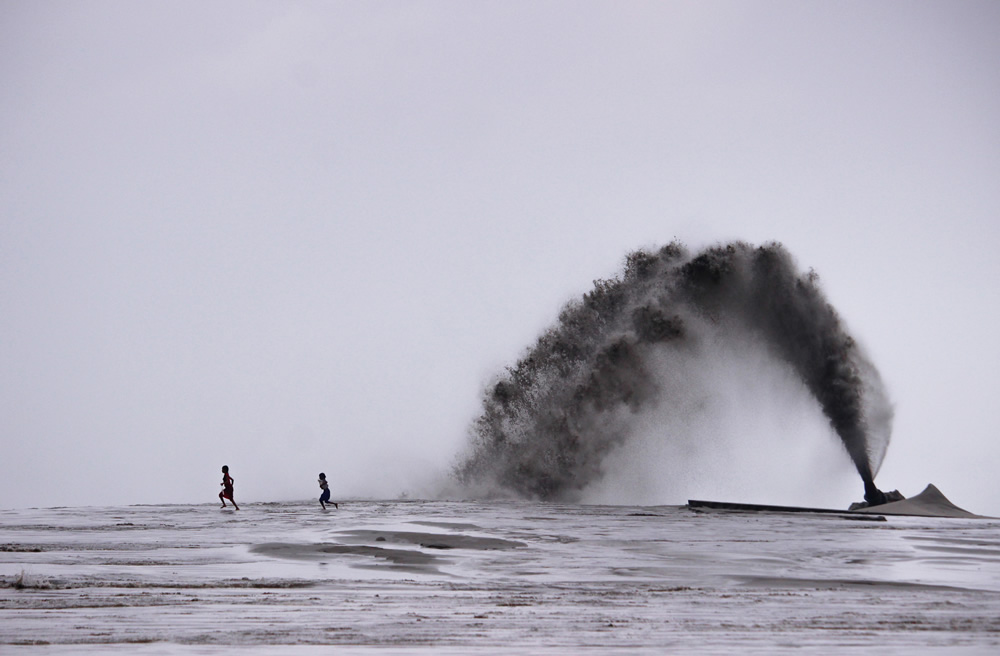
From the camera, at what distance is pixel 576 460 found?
48.1 m

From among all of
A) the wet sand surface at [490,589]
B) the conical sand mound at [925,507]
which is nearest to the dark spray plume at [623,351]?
the conical sand mound at [925,507]

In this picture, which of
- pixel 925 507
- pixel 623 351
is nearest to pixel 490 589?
pixel 925 507

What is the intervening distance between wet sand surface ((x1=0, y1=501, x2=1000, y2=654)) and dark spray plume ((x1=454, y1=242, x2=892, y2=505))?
1944 centimetres

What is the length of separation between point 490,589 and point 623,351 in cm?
3576

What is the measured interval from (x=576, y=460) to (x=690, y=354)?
8.35 m

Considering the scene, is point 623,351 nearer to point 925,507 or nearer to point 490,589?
point 925,507

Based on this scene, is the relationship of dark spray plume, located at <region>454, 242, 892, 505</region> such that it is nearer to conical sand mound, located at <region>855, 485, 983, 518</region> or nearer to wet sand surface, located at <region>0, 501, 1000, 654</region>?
conical sand mound, located at <region>855, 485, 983, 518</region>

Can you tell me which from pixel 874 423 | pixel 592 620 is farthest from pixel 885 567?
pixel 874 423

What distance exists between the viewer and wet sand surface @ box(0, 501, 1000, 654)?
781 centimetres

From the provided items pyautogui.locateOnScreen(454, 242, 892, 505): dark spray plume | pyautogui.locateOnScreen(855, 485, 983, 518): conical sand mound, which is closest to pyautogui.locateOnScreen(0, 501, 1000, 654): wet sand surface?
pyautogui.locateOnScreen(855, 485, 983, 518): conical sand mound

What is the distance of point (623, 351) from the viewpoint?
46969 mm

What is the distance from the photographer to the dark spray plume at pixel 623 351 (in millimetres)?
42375

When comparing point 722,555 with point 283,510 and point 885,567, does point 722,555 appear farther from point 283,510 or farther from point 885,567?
point 283,510

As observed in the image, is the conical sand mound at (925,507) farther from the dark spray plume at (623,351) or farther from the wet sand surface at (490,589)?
the wet sand surface at (490,589)
